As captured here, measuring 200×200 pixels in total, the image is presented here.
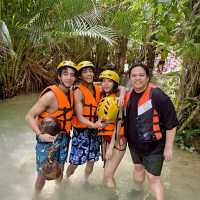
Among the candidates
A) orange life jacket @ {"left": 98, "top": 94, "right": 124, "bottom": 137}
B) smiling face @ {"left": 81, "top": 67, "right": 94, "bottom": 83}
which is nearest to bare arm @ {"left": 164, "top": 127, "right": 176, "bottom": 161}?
orange life jacket @ {"left": 98, "top": 94, "right": 124, "bottom": 137}

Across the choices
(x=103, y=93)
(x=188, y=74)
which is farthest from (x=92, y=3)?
(x=103, y=93)

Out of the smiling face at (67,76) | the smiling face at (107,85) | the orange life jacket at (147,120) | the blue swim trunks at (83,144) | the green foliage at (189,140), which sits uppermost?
the smiling face at (67,76)

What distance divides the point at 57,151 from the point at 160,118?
1084 mm

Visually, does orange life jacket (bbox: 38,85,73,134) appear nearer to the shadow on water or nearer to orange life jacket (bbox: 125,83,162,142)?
orange life jacket (bbox: 125,83,162,142)

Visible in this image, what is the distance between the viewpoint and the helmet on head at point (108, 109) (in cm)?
403

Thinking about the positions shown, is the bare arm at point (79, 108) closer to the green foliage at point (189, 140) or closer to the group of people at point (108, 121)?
the group of people at point (108, 121)

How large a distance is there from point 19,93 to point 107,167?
16.1ft

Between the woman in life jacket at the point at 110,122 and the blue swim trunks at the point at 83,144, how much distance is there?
12 centimetres

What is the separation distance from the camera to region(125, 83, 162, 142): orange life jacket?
12.3 feet

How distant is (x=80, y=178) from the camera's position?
495 centimetres

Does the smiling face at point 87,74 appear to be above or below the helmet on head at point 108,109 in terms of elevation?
above

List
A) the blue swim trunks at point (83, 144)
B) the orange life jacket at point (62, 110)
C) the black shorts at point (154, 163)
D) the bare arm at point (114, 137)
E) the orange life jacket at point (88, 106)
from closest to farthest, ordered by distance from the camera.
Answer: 1. the black shorts at point (154, 163)
2. the orange life jacket at point (62, 110)
3. the bare arm at point (114, 137)
4. the orange life jacket at point (88, 106)
5. the blue swim trunks at point (83, 144)

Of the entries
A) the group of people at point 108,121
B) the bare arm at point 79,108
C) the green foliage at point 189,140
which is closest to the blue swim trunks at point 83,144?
the group of people at point 108,121

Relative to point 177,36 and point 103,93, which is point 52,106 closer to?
point 103,93
